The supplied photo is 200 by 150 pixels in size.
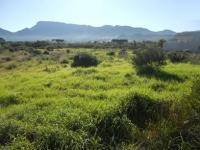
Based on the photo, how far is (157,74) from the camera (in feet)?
67.1

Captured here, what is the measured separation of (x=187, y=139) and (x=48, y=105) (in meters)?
6.16

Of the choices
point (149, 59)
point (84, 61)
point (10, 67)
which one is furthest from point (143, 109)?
point (10, 67)

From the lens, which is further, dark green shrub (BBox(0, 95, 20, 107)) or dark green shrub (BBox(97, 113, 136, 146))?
dark green shrub (BBox(0, 95, 20, 107))

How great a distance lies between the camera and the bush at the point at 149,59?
24.5m

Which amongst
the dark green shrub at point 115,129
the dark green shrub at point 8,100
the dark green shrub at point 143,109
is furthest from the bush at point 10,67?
the dark green shrub at point 115,129

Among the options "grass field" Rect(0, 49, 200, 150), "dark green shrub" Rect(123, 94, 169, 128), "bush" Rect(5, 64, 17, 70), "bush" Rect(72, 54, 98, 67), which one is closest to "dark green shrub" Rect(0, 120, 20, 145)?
"grass field" Rect(0, 49, 200, 150)

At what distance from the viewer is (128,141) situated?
37.4 ft

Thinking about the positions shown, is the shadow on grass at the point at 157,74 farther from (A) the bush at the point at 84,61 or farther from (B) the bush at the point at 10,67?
(B) the bush at the point at 10,67

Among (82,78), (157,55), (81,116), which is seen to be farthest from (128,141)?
(157,55)

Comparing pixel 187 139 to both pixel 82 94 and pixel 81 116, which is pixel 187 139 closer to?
pixel 81 116

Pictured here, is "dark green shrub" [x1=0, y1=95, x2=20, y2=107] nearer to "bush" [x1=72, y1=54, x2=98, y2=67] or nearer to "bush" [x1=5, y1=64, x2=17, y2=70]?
"bush" [x1=72, y1=54, x2=98, y2=67]

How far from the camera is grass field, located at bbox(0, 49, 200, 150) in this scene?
10664 mm

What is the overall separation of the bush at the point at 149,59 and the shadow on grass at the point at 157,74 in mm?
2122

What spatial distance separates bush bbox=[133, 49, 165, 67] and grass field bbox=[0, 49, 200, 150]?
4679 millimetres
